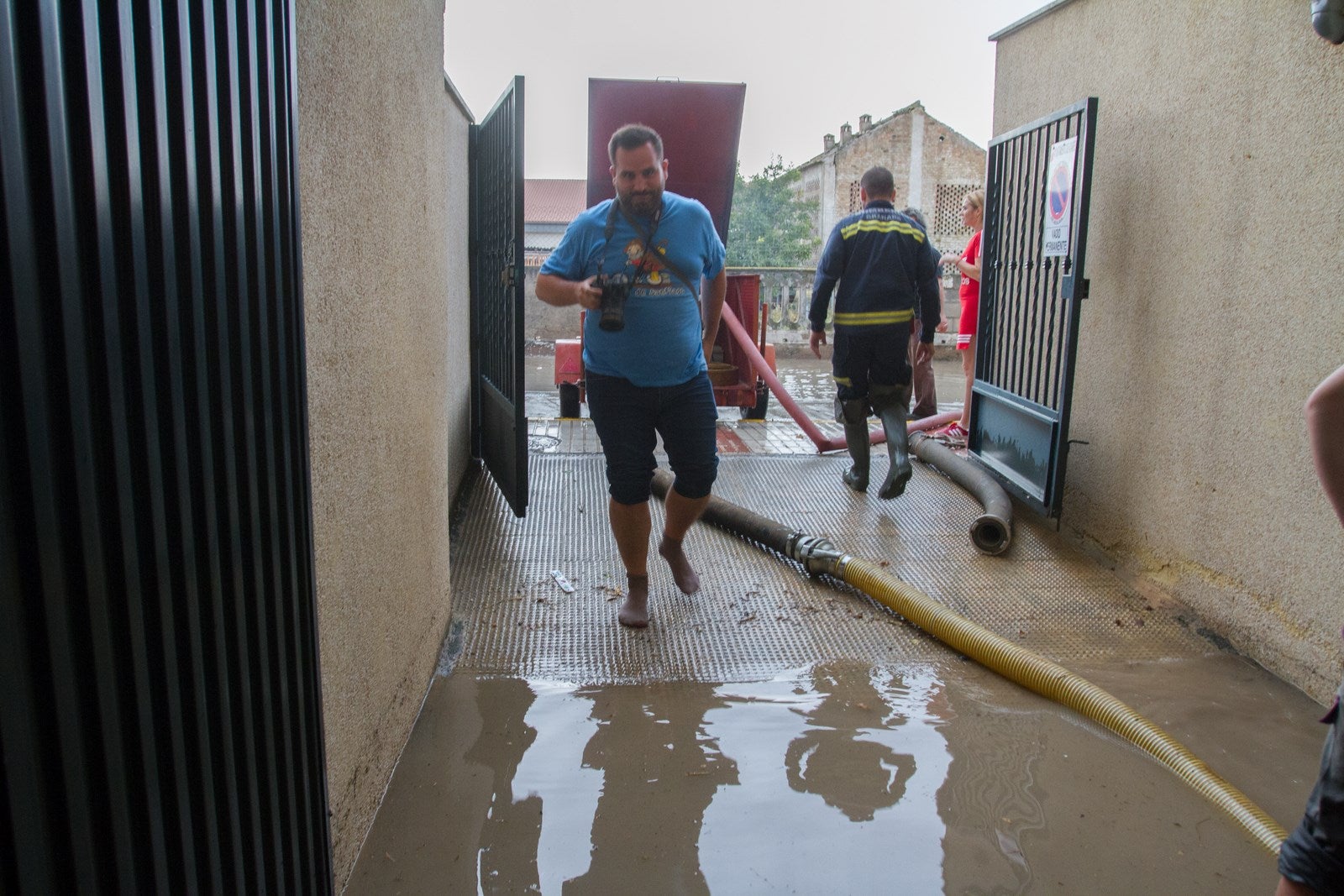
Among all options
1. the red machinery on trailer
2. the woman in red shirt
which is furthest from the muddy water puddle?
the red machinery on trailer

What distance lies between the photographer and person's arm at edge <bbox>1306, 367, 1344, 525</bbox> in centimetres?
151

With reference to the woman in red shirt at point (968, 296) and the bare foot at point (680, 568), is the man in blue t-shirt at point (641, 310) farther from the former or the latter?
the woman in red shirt at point (968, 296)

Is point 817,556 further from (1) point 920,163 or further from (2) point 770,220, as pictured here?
(2) point 770,220

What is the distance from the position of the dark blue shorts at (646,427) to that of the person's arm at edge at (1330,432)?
2.44m

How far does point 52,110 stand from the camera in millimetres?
929

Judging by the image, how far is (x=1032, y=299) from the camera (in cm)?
557

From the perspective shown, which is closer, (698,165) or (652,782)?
(652,782)

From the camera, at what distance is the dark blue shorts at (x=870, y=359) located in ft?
19.2

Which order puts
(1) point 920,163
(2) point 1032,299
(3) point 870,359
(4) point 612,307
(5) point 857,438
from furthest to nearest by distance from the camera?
(1) point 920,163 < (5) point 857,438 < (3) point 870,359 < (2) point 1032,299 < (4) point 612,307

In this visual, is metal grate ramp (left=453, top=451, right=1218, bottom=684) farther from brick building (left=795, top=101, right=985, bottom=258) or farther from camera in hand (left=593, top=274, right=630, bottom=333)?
brick building (left=795, top=101, right=985, bottom=258)

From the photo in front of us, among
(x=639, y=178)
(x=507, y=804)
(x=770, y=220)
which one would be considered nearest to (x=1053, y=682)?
(x=507, y=804)

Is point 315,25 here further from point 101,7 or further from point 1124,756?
point 1124,756

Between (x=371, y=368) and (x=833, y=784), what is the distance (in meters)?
1.71

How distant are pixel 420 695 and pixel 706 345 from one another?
5.92ft
